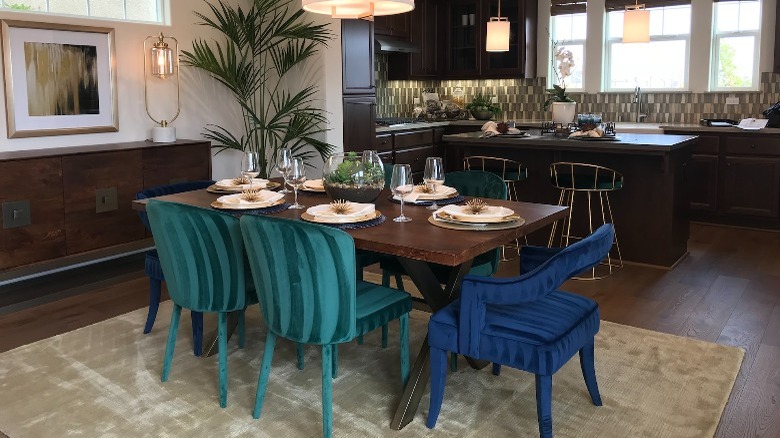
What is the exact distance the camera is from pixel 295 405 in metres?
2.94

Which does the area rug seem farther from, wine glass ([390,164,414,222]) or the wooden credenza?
the wooden credenza

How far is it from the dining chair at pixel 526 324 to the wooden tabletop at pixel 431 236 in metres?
0.12

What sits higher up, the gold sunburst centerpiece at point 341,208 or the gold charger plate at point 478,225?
the gold sunburst centerpiece at point 341,208

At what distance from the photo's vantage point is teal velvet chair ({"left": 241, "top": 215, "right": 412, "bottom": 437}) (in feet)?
7.97

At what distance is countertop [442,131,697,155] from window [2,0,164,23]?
8.02 ft

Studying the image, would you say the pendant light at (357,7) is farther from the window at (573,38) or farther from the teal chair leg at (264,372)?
the window at (573,38)

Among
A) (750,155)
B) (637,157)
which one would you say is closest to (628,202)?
(637,157)

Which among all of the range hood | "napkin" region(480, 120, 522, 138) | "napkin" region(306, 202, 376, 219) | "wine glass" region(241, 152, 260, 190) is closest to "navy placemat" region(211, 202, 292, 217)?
"napkin" region(306, 202, 376, 219)

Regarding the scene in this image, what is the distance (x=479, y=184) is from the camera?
12.1 feet

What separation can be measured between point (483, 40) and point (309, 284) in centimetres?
608

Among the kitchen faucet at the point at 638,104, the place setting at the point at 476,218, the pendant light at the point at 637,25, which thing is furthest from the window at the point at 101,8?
the kitchen faucet at the point at 638,104

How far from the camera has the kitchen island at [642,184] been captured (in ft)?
16.3

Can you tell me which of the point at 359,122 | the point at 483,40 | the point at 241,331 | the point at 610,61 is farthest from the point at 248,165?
the point at 610,61

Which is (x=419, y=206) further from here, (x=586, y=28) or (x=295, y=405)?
(x=586, y=28)
